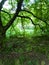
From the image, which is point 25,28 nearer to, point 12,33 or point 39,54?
point 12,33

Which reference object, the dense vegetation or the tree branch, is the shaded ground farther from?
the tree branch

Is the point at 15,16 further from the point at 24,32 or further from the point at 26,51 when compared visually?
the point at 26,51

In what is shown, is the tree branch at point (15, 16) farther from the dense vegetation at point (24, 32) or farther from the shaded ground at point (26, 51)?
the shaded ground at point (26, 51)

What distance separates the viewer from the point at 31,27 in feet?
28.9

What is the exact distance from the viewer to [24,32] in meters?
8.87

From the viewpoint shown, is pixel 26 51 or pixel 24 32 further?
pixel 24 32

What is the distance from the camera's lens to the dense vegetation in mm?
6864

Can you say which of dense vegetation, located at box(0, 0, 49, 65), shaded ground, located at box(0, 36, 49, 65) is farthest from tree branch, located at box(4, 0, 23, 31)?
shaded ground, located at box(0, 36, 49, 65)

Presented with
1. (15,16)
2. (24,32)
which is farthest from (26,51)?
(24,32)

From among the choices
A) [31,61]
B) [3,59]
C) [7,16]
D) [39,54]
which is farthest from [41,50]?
[7,16]

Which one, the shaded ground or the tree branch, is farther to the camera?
the tree branch

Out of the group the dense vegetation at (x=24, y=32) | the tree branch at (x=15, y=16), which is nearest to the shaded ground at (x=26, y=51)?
the dense vegetation at (x=24, y=32)

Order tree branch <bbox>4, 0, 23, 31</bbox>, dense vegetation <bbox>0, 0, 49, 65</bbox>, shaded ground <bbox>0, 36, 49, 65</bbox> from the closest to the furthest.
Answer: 1. shaded ground <bbox>0, 36, 49, 65</bbox>
2. dense vegetation <bbox>0, 0, 49, 65</bbox>
3. tree branch <bbox>4, 0, 23, 31</bbox>

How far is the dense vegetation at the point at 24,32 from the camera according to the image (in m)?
6.86
